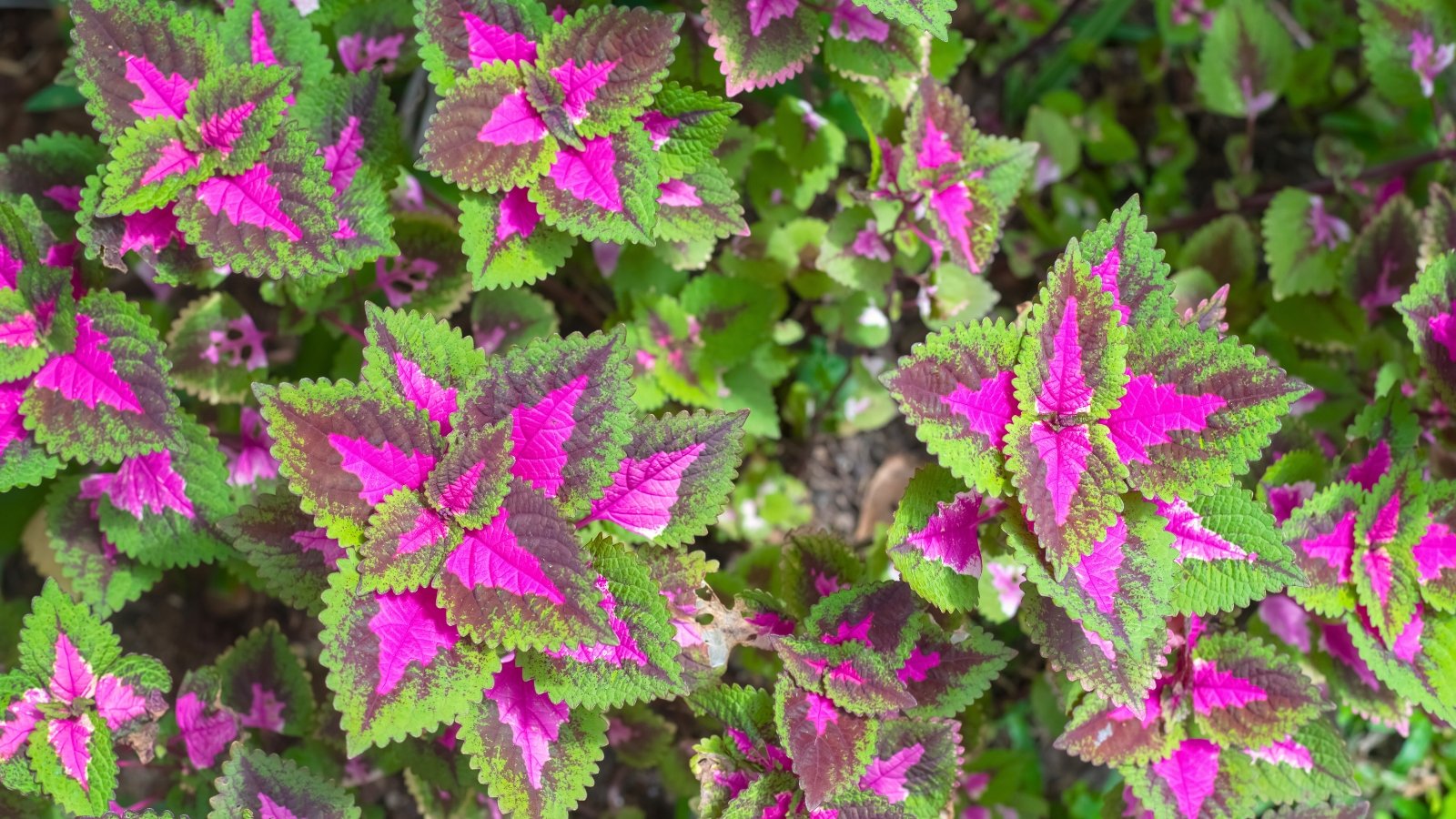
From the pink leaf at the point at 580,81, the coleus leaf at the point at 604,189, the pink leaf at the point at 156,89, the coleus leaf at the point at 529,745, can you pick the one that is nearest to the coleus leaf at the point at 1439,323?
the coleus leaf at the point at 604,189

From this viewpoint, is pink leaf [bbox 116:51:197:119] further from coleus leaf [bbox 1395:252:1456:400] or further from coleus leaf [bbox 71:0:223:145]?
coleus leaf [bbox 1395:252:1456:400]

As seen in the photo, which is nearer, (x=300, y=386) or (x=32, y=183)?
(x=300, y=386)

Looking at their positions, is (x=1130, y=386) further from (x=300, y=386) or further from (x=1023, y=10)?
(x=1023, y=10)

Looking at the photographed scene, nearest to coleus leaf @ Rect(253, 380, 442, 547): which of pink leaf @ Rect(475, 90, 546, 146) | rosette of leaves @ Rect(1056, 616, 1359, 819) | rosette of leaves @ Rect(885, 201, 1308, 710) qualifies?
pink leaf @ Rect(475, 90, 546, 146)

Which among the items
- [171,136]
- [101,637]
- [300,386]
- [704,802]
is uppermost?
[171,136]

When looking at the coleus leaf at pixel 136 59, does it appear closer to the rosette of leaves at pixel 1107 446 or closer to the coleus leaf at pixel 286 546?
the coleus leaf at pixel 286 546

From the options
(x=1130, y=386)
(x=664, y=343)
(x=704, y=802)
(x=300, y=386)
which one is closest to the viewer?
(x=300, y=386)

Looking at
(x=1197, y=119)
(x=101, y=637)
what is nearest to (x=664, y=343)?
(x=101, y=637)
